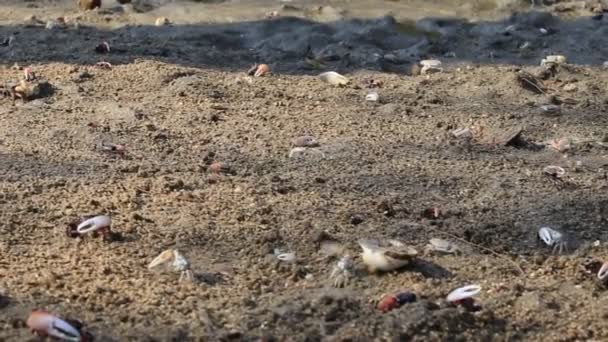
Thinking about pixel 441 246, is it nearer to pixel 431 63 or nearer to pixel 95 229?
pixel 95 229

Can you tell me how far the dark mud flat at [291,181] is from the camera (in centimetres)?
261

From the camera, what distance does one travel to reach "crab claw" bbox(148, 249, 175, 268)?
281 centimetres

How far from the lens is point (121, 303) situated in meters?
2.59

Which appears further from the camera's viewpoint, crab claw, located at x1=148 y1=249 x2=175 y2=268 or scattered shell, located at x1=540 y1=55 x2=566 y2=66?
scattered shell, located at x1=540 y1=55 x2=566 y2=66

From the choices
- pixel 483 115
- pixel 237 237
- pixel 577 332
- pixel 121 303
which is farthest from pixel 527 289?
pixel 483 115

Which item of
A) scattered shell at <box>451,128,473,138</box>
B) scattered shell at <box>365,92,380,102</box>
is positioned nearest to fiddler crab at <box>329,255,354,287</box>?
scattered shell at <box>451,128,473,138</box>

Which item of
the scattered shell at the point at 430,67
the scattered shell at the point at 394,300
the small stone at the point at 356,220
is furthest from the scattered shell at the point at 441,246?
the scattered shell at the point at 430,67

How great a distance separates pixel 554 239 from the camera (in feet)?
10.2

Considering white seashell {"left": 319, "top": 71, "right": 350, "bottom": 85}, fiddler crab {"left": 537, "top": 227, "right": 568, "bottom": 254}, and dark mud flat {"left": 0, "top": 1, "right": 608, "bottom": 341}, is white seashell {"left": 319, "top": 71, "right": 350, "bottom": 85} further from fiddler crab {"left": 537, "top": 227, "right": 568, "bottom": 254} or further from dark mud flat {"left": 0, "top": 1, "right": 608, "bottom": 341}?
fiddler crab {"left": 537, "top": 227, "right": 568, "bottom": 254}

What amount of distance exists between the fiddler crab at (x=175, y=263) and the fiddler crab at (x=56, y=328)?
391 mm

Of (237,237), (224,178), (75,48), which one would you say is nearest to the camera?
(237,237)

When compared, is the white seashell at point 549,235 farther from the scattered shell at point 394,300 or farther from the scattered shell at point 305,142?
the scattered shell at point 305,142

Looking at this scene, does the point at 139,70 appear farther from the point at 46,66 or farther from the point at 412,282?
the point at 412,282

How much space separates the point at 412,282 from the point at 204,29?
3.34 m
